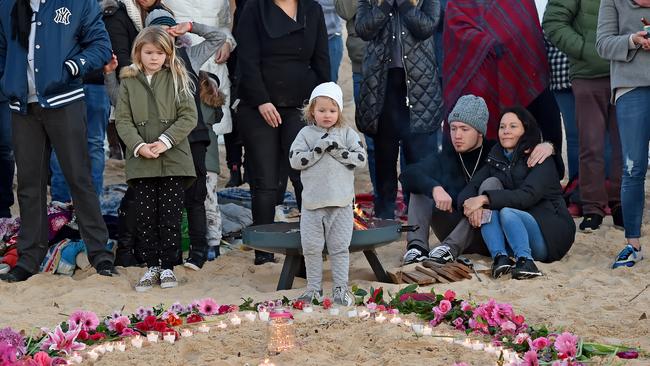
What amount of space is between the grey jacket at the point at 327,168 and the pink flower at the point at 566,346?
72.4 inches

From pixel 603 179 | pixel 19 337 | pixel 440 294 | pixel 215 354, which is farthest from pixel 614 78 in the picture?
pixel 19 337

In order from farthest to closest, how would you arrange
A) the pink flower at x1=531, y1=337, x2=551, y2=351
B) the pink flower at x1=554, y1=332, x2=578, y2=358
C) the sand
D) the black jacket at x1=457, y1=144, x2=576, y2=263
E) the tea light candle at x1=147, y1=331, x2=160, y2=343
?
the black jacket at x1=457, y1=144, x2=576, y2=263
the tea light candle at x1=147, y1=331, x2=160, y2=343
the sand
the pink flower at x1=531, y1=337, x2=551, y2=351
the pink flower at x1=554, y1=332, x2=578, y2=358

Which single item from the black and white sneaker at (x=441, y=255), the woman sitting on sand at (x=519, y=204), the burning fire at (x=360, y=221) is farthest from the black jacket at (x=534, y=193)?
the burning fire at (x=360, y=221)

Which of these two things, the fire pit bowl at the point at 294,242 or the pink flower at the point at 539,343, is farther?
the fire pit bowl at the point at 294,242

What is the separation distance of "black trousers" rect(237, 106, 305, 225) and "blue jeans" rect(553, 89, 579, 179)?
2.30 m

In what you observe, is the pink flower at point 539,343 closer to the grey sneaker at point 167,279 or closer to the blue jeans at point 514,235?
the blue jeans at point 514,235

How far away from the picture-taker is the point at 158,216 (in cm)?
759

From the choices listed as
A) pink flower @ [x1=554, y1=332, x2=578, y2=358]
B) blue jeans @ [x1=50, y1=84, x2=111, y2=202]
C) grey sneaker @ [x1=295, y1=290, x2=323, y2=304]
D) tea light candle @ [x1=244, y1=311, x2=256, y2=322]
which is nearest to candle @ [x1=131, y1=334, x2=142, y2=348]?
tea light candle @ [x1=244, y1=311, x2=256, y2=322]

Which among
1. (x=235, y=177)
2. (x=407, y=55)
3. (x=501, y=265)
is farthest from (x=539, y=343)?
(x=235, y=177)

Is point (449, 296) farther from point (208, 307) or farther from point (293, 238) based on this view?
point (208, 307)

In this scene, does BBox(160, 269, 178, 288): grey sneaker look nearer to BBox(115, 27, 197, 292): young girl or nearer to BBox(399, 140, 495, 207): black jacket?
BBox(115, 27, 197, 292): young girl

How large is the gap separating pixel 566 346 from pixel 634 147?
2.51 meters

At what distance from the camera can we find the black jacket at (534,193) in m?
7.62

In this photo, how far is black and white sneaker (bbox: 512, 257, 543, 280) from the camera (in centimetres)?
720
